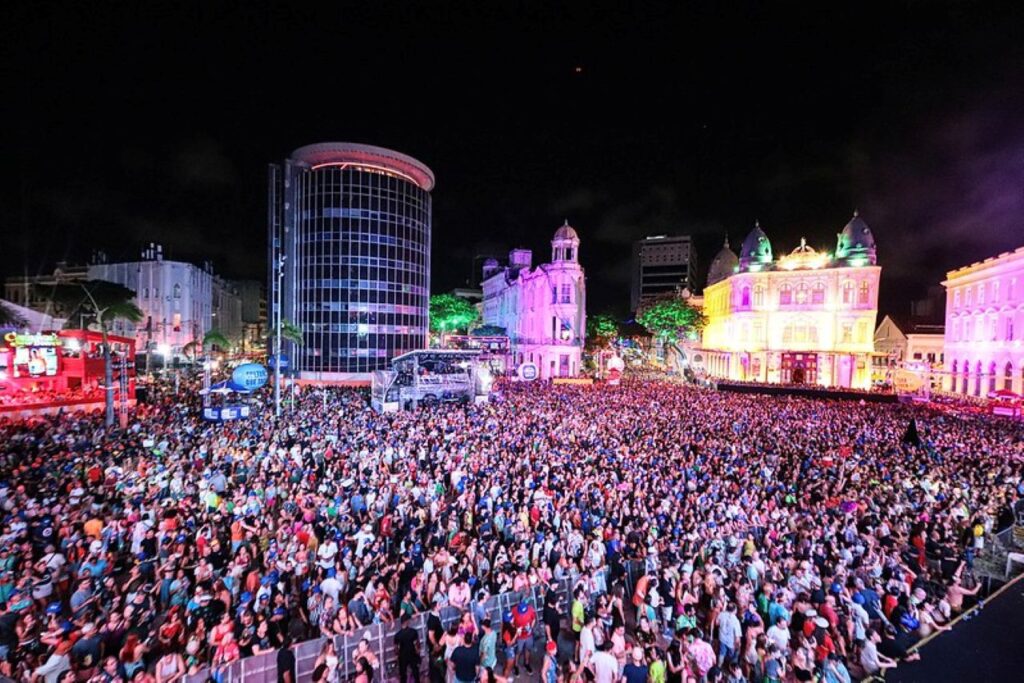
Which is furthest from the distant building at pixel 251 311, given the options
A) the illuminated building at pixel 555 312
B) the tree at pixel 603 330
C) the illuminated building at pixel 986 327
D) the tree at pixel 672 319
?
the illuminated building at pixel 986 327

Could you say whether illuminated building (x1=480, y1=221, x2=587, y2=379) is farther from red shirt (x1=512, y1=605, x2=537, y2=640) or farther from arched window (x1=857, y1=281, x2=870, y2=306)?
red shirt (x1=512, y1=605, x2=537, y2=640)

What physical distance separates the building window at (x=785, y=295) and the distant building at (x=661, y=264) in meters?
61.3

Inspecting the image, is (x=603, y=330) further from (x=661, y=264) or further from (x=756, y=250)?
(x=661, y=264)

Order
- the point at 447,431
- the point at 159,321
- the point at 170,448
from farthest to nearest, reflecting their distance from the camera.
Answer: the point at 159,321 → the point at 447,431 → the point at 170,448

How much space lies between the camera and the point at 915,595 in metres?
8.26

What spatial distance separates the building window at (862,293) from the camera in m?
50.0

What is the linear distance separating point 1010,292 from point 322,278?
2483 inches

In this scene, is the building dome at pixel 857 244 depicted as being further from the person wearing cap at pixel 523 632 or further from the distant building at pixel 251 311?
the distant building at pixel 251 311

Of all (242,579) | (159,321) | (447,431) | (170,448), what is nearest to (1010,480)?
(447,431)

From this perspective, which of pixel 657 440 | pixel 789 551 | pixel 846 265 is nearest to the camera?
pixel 789 551

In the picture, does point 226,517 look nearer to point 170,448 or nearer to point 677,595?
point 170,448

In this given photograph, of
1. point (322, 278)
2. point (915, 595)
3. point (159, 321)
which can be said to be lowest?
point (915, 595)

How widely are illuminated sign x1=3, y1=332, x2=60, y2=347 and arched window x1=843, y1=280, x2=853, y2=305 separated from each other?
6752cm

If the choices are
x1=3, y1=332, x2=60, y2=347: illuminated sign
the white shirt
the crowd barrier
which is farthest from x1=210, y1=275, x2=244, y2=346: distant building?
the white shirt
